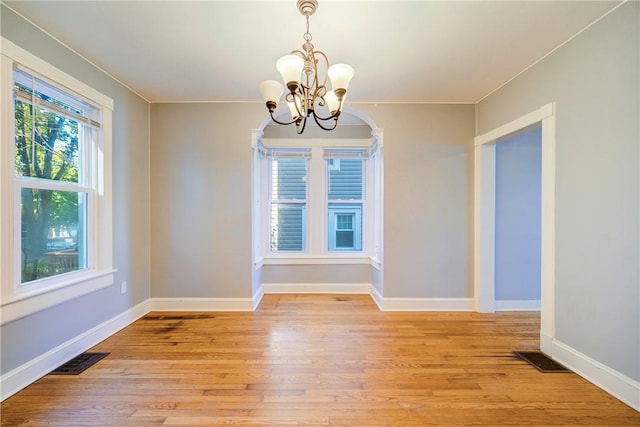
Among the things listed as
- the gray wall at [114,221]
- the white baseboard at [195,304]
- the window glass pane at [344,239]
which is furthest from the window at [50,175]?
the window glass pane at [344,239]

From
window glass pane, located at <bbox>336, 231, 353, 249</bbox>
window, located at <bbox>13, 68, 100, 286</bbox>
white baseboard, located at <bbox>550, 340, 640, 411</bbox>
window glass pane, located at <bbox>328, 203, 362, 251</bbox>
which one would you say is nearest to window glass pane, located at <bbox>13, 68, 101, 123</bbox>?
window, located at <bbox>13, 68, 100, 286</bbox>

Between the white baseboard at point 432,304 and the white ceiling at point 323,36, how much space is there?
8.13ft

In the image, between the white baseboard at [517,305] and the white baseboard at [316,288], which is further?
the white baseboard at [316,288]

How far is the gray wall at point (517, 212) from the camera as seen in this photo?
3.52 metres

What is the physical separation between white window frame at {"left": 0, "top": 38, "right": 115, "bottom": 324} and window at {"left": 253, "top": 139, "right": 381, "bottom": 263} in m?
2.00

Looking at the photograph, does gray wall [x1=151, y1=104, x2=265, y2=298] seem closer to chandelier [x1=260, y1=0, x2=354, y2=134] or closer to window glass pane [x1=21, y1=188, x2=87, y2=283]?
window glass pane [x1=21, y1=188, x2=87, y2=283]

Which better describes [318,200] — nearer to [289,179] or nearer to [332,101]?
[289,179]

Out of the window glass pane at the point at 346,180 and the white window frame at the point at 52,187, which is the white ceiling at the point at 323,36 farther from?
the window glass pane at the point at 346,180

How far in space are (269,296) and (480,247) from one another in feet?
9.40

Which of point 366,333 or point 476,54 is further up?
point 476,54

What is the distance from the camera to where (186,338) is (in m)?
2.79

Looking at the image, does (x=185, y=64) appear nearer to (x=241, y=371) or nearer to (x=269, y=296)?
(x=241, y=371)

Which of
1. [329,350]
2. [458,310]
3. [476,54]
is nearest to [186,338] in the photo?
[329,350]

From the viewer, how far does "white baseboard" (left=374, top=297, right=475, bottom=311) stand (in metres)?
3.56
